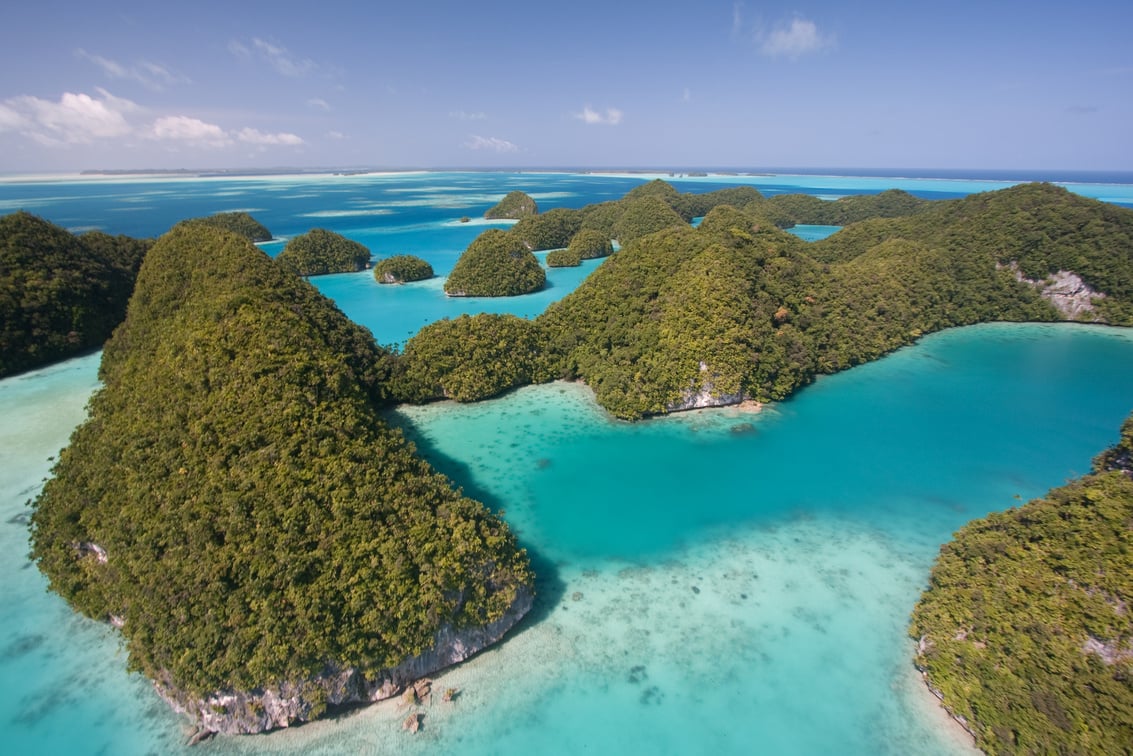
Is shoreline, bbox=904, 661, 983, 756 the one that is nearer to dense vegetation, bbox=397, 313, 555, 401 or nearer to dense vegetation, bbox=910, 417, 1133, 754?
dense vegetation, bbox=910, 417, 1133, 754

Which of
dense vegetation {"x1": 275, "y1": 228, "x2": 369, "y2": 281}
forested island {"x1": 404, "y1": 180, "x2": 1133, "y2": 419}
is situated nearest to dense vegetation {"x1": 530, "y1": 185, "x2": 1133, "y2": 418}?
forested island {"x1": 404, "y1": 180, "x2": 1133, "y2": 419}

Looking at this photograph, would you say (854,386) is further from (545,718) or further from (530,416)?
(545,718)

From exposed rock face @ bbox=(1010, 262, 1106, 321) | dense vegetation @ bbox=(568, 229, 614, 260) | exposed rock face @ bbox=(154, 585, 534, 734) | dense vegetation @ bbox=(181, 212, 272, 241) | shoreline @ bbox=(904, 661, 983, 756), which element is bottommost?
shoreline @ bbox=(904, 661, 983, 756)

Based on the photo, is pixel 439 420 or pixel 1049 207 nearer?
pixel 439 420

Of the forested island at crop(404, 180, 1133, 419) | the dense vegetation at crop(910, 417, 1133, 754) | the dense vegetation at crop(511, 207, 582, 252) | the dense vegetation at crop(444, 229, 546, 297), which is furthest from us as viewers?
the dense vegetation at crop(511, 207, 582, 252)

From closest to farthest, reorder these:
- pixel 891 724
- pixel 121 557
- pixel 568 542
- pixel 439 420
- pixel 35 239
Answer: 1. pixel 891 724
2. pixel 121 557
3. pixel 568 542
4. pixel 439 420
5. pixel 35 239

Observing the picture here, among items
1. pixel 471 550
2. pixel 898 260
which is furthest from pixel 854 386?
pixel 471 550

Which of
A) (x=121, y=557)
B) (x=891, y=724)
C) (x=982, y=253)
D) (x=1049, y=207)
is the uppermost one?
(x=1049, y=207)

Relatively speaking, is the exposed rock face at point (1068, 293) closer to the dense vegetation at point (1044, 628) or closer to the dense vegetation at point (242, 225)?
the dense vegetation at point (1044, 628)
